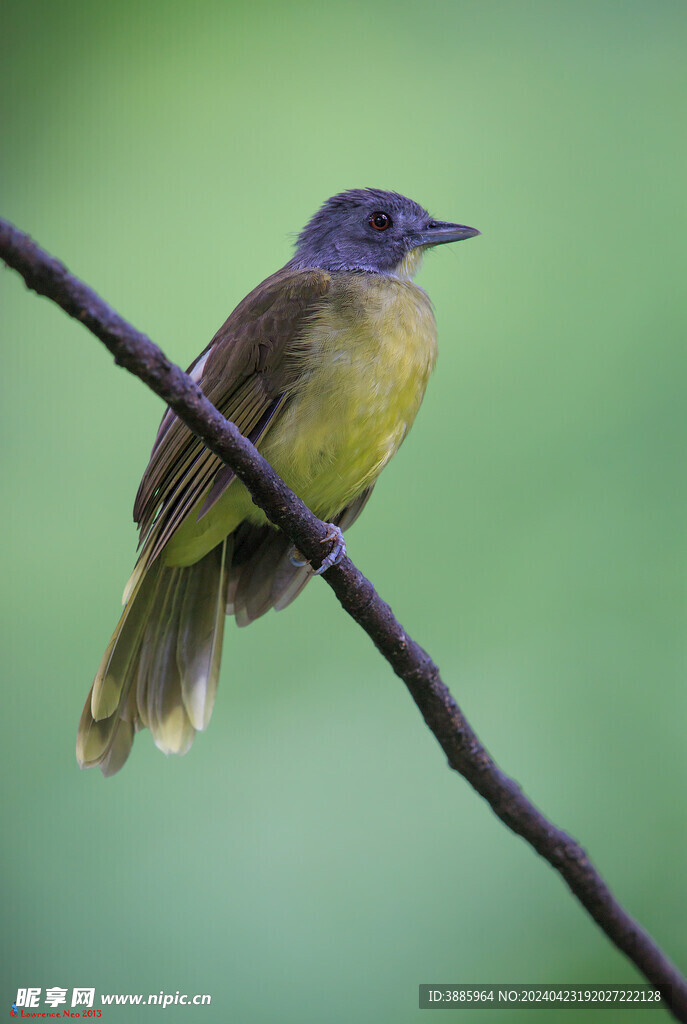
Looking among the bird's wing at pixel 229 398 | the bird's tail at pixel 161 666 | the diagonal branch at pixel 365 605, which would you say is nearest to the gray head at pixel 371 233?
the bird's wing at pixel 229 398

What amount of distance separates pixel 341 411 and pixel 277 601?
0.75 m

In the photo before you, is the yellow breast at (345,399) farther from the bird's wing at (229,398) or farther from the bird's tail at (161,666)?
the bird's tail at (161,666)

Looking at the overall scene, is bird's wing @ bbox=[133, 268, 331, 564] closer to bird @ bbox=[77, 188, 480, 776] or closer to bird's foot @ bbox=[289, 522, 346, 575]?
bird @ bbox=[77, 188, 480, 776]

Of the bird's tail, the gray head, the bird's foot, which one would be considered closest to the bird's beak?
the gray head

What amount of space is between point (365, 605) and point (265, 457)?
0.76 metres

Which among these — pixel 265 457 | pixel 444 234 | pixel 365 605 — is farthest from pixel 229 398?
pixel 444 234

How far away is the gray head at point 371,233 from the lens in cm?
331

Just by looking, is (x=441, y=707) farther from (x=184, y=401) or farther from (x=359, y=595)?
(x=184, y=401)

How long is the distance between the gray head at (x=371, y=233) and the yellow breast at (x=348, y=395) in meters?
0.45

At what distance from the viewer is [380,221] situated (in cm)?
342

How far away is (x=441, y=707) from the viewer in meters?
2.07

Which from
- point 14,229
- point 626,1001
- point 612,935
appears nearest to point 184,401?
point 14,229

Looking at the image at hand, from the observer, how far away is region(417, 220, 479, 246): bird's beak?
337cm

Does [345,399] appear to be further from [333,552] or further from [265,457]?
[333,552]
